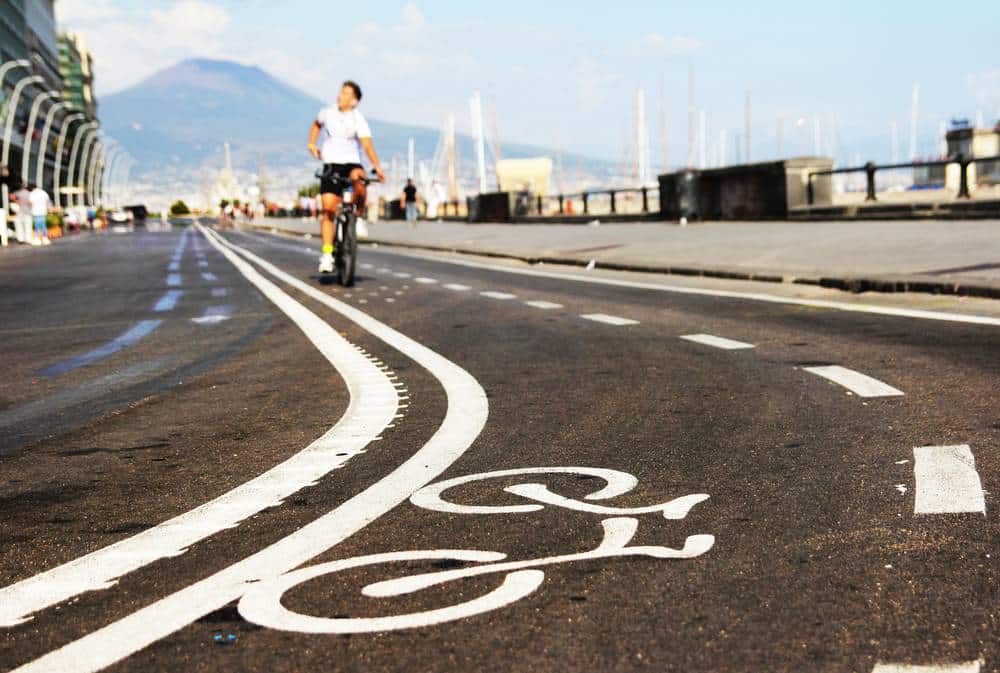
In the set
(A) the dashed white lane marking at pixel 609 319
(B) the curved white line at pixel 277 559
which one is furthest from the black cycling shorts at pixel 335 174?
(B) the curved white line at pixel 277 559

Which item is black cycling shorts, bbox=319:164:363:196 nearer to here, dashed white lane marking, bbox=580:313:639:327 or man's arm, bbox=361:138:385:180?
man's arm, bbox=361:138:385:180

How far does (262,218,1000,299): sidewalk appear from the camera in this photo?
1394 centimetres

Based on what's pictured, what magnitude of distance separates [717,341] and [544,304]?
4.24 m

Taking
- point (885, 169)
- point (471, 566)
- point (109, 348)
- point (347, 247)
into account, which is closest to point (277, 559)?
point (471, 566)

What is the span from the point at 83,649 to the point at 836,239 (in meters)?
19.9

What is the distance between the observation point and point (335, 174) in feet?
54.1

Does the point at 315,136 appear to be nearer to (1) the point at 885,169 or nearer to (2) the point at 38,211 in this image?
(1) the point at 885,169

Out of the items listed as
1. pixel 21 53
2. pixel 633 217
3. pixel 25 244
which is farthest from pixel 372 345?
pixel 21 53

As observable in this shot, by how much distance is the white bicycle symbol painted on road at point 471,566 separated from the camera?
314cm

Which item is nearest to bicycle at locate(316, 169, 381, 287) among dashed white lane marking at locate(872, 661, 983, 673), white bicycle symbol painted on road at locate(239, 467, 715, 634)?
white bicycle symbol painted on road at locate(239, 467, 715, 634)

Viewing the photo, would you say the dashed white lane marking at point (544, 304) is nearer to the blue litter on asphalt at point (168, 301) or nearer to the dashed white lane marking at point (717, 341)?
the dashed white lane marking at point (717, 341)

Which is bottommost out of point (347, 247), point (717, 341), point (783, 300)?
point (783, 300)

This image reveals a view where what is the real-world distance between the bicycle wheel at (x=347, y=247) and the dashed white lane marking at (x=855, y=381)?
9.49 m

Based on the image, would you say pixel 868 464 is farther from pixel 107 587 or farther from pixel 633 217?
pixel 633 217
